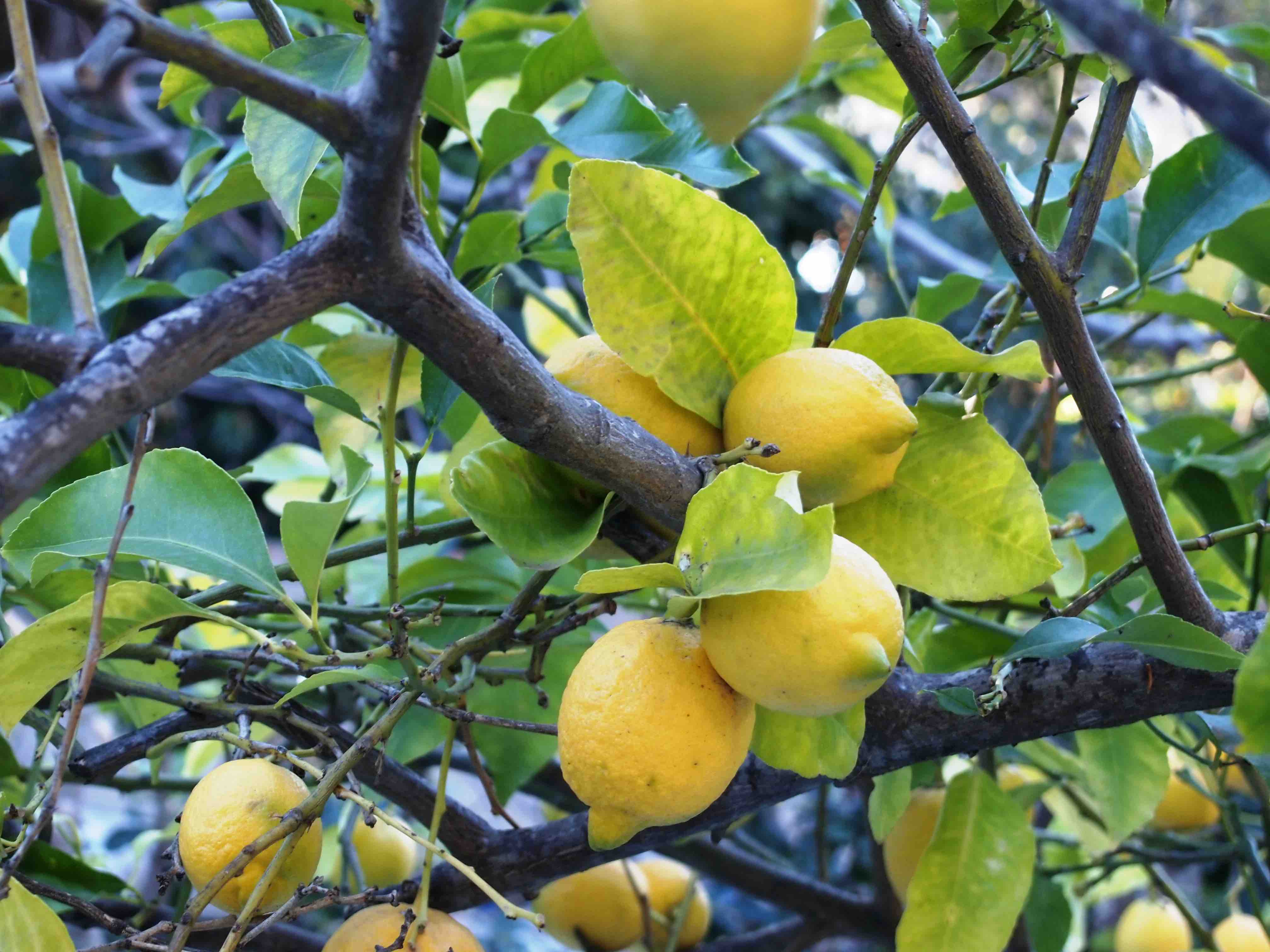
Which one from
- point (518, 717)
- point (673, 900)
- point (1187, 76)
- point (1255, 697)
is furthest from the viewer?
point (673, 900)

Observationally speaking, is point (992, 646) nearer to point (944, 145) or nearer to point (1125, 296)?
point (1125, 296)

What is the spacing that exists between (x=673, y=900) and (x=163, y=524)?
0.54m

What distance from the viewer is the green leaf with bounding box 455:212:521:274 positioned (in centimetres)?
61

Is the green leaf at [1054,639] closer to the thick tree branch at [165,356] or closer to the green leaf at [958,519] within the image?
the green leaf at [958,519]

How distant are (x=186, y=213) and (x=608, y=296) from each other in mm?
287

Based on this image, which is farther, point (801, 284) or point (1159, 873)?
point (801, 284)

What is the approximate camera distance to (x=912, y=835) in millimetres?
742

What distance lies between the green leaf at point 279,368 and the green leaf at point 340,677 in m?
0.13

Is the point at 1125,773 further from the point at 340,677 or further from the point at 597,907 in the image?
the point at 340,677

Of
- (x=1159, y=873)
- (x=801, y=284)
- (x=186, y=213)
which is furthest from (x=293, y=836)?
(x=801, y=284)

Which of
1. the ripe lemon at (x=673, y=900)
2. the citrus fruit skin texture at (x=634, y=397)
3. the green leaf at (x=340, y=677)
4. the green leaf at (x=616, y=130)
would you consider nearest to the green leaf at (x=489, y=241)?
the green leaf at (x=616, y=130)

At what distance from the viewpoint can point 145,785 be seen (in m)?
0.71

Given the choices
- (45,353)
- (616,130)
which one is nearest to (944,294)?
(616,130)

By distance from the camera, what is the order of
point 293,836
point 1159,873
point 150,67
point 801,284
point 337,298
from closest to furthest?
point 337,298 < point 293,836 < point 1159,873 < point 801,284 < point 150,67
